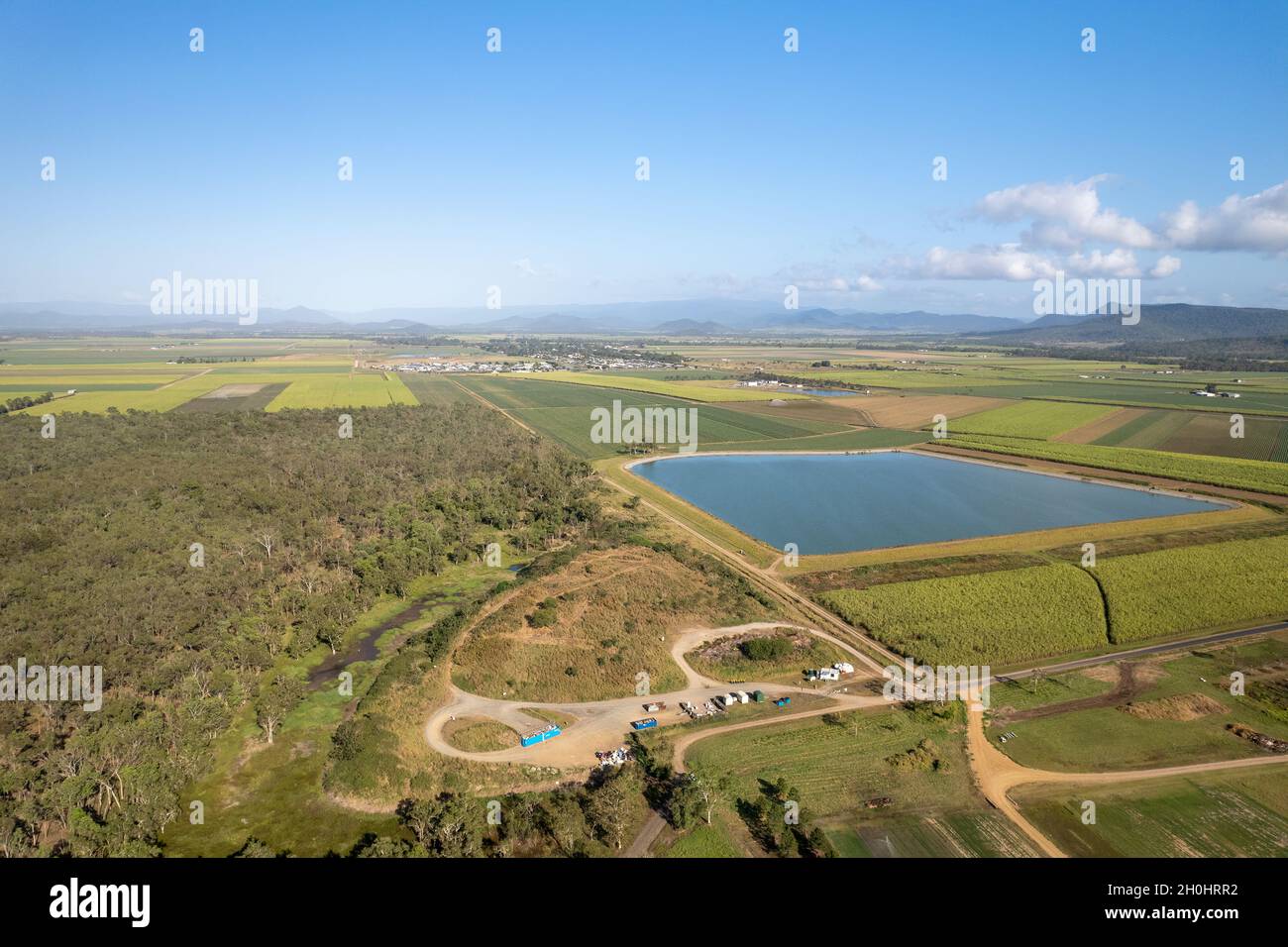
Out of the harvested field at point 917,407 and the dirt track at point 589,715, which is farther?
the harvested field at point 917,407


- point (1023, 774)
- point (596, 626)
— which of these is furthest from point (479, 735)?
point (1023, 774)

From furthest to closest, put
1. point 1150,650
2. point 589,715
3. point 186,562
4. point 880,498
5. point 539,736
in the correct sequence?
point 880,498 → point 186,562 → point 1150,650 → point 589,715 → point 539,736

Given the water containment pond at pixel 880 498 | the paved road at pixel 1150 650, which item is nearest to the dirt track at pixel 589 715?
the paved road at pixel 1150 650

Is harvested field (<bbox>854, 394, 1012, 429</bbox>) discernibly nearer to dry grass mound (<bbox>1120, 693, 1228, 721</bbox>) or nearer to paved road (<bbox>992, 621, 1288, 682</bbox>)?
paved road (<bbox>992, 621, 1288, 682</bbox>)

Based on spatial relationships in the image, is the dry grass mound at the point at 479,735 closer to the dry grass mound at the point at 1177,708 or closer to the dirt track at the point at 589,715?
the dirt track at the point at 589,715

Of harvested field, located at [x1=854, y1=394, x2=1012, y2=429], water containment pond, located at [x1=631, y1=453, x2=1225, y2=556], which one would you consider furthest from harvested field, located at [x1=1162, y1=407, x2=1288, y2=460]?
harvested field, located at [x1=854, y1=394, x2=1012, y2=429]

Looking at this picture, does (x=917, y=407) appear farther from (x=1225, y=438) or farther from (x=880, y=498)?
(x=880, y=498)

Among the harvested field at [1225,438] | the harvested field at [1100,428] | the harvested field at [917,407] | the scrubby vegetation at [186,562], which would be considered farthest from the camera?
the harvested field at [917,407]

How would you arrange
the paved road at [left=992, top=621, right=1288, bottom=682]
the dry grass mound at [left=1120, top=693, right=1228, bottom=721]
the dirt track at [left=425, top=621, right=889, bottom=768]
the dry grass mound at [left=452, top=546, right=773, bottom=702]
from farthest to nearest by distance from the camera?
the paved road at [left=992, top=621, right=1288, bottom=682] < the dry grass mound at [left=452, top=546, right=773, bottom=702] < the dry grass mound at [left=1120, top=693, right=1228, bottom=721] < the dirt track at [left=425, top=621, right=889, bottom=768]
